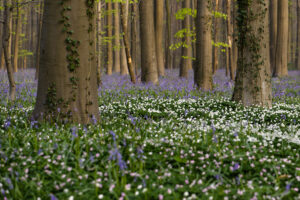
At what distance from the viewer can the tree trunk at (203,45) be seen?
12555mm

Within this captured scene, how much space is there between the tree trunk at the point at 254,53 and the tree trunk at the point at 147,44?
6.93m

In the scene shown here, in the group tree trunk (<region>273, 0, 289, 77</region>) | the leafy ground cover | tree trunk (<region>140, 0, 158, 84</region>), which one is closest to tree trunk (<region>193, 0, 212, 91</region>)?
tree trunk (<region>140, 0, 158, 84</region>)

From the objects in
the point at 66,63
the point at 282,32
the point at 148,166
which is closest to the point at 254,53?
the point at 66,63

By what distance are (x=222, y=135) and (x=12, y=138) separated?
11.9ft

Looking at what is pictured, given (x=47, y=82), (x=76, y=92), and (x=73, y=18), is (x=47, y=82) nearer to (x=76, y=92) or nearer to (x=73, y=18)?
(x=76, y=92)

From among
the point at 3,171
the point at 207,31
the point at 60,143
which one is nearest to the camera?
the point at 3,171

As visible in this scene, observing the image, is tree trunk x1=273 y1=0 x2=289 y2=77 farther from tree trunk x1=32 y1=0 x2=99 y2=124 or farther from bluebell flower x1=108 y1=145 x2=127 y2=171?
bluebell flower x1=108 y1=145 x2=127 y2=171

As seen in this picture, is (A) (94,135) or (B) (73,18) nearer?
(A) (94,135)

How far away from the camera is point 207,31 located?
12625mm

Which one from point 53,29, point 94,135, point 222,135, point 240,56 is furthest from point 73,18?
point 240,56

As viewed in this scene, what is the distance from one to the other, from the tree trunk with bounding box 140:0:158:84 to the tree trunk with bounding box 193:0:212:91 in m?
3.25

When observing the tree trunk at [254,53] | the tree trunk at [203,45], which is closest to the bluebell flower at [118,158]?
the tree trunk at [254,53]

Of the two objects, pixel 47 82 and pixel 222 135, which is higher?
pixel 47 82

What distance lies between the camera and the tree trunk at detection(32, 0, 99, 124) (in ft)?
18.9
